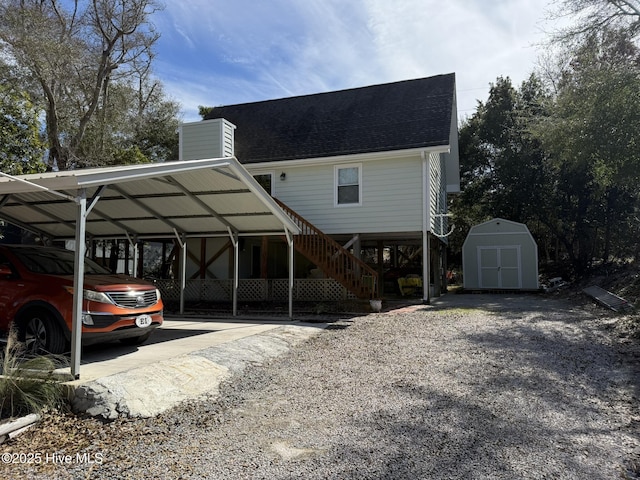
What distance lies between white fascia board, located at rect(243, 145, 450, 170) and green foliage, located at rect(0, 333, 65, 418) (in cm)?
1078

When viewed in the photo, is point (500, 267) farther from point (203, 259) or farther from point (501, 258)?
point (203, 259)

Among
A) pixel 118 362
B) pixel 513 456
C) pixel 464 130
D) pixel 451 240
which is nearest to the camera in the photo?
pixel 513 456

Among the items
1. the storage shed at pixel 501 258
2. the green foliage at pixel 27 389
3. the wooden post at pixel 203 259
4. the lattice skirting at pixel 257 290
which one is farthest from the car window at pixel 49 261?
the storage shed at pixel 501 258

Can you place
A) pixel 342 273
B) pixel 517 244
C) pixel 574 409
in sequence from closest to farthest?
1. pixel 574 409
2. pixel 342 273
3. pixel 517 244

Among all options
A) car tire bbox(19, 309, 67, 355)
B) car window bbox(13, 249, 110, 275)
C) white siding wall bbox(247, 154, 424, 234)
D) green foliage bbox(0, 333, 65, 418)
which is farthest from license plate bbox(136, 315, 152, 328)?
white siding wall bbox(247, 154, 424, 234)

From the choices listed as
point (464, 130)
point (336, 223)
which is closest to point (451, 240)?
point (464, 130)

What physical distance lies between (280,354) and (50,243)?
7.63 meters

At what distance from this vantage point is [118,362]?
18.9 ft

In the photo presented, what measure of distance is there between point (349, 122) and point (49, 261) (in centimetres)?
1132

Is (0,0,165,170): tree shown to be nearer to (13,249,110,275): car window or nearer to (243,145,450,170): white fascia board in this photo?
(243,145,450,170): white fascia board

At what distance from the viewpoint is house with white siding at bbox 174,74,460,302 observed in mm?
13359

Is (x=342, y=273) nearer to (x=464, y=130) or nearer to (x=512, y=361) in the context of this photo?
(x=512, y=361)

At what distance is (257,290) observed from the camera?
1442 centimetres

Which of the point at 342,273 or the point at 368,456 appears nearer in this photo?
the point at 368,456
